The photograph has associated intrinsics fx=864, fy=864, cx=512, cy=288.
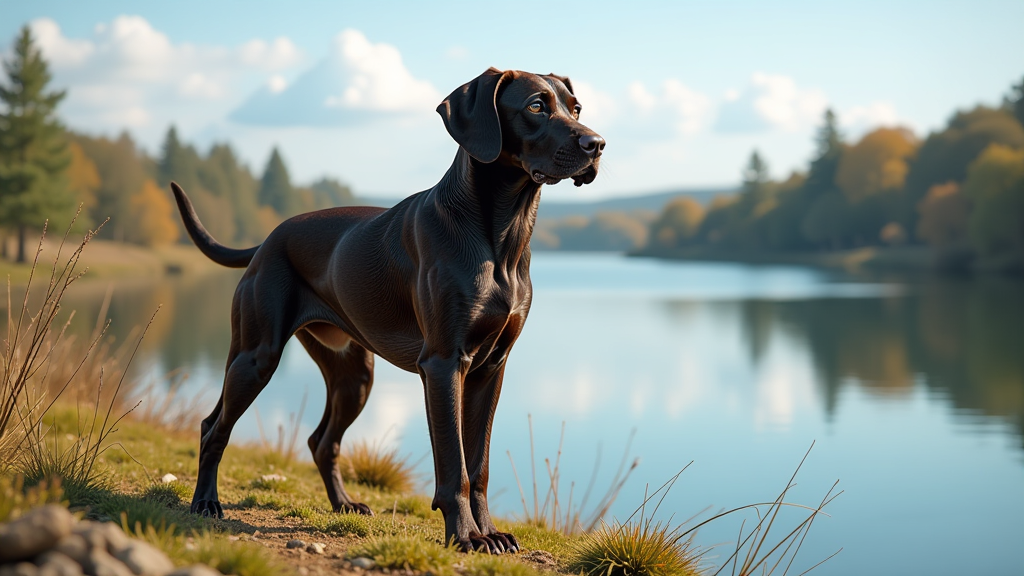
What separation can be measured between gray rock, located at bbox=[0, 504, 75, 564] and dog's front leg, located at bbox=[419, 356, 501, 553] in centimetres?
175

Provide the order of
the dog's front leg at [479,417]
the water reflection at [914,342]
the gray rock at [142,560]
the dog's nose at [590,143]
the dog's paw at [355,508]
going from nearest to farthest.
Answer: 1. the gray rock at [142,560]
2. the dog's nose at [590,143]
3. the dog's front leg at [479,417]
4. the dog's paw at [355,508]
5. the water reflection at [914,342]

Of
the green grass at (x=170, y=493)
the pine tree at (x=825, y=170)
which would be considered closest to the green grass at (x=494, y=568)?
the green grass at (x=170, y=493)

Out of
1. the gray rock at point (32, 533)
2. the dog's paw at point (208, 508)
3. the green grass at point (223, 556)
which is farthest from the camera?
the dog's paw at point (208, 508)

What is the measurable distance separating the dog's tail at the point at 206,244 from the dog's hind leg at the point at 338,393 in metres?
0.62

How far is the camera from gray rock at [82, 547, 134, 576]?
2.79m

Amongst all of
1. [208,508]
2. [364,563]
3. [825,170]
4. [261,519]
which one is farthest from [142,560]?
[825,170]

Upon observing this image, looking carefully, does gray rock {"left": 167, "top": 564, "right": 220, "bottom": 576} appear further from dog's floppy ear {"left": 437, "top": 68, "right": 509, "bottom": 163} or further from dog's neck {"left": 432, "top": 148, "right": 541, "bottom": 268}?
dog's floppy ear {"left": 437, "top": 68, "right": 509, "bottom": 163}

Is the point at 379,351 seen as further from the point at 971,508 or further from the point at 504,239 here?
the point at 971,508

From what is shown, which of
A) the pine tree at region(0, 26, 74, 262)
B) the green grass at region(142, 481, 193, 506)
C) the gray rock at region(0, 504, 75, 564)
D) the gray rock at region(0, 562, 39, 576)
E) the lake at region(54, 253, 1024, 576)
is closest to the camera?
the gray rock at region(0, 562, 39, 576)

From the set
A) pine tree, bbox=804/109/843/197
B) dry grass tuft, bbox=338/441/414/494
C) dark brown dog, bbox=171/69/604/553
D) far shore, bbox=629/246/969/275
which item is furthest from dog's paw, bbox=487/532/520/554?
pine tree, bbox=804/109/843/197

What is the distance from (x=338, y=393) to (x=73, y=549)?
288cm

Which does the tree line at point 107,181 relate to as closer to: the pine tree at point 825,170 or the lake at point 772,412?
the lake at point 772,412

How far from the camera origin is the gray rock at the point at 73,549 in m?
2.84

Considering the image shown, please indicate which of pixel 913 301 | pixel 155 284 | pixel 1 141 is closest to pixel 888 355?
pixel 913 301
